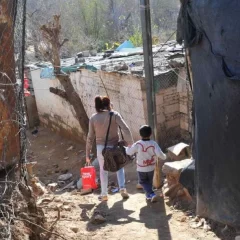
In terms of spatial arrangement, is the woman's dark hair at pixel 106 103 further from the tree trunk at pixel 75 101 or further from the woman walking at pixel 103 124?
the tree trunk at pixel 75 101

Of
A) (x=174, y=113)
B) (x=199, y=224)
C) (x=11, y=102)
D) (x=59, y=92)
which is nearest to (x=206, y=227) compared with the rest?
(x=199, y=224)

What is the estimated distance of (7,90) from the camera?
3.37 metres

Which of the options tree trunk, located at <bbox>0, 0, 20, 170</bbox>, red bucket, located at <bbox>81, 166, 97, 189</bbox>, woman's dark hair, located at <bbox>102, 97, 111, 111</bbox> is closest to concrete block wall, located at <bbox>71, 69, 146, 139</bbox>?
red bucket, located at <bbox>81, 166, 97, 189</bbox>

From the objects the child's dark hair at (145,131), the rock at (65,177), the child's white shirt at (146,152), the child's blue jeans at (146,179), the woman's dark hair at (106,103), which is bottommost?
the rock at (65,177)

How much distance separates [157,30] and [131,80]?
1654 centimetres

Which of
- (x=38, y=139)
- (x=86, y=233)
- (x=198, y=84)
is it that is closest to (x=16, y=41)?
(x=198, y=84)

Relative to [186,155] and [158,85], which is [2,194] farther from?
[158,85]

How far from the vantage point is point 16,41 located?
3561 millimetres

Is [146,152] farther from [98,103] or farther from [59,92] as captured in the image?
[59,92]

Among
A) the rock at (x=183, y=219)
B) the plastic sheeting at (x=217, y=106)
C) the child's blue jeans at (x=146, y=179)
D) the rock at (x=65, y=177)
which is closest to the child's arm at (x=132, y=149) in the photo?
the child's blue jeans at (x=146, y=179)

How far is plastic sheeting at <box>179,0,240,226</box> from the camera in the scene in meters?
2.44

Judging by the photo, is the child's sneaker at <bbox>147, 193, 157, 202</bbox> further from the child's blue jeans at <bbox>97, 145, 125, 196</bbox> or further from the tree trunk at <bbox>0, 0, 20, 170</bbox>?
the tree trunk at <bbox>0, 0, 20, 170</bbox>

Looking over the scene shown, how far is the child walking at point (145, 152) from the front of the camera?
17.1 ft

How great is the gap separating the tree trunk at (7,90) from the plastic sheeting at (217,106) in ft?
4.71
